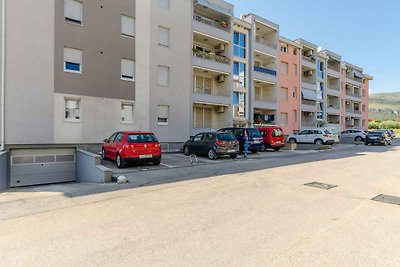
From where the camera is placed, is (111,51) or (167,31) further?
(167,31)

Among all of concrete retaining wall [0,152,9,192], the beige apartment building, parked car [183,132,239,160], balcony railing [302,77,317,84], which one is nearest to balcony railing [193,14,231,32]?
the beige apartment building

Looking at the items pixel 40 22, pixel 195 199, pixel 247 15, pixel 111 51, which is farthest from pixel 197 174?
pixel 247 15

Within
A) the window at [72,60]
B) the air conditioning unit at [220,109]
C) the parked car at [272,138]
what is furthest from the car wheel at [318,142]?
the window at [72,60]

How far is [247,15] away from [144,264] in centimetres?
3024

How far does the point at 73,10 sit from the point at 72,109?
6.22m

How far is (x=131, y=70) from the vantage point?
19156mm

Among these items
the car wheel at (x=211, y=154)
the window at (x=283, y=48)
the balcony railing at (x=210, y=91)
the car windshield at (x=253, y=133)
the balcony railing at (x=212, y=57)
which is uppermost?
the window at (x=283, y=48)

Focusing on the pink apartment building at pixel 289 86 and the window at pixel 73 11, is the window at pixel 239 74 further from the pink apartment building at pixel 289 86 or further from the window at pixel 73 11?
the window at pixel 73 11

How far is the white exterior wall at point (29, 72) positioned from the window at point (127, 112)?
4.57m

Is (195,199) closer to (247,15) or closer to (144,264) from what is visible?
(144,264)

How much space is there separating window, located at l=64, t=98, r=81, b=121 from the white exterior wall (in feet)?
3.13

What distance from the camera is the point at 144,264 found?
349 cm

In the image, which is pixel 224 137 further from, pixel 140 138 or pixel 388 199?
pixel 388 199

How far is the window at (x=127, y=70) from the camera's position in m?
18.7
